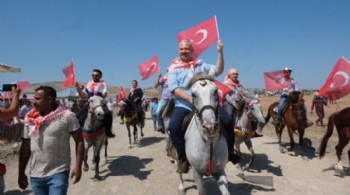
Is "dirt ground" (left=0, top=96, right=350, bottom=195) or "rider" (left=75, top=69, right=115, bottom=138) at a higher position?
"rider" (left=75, top=69, right=115, bottom=138)

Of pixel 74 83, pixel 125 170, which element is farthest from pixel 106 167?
pixel 74 83

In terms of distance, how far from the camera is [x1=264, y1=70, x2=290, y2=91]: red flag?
10853 mm

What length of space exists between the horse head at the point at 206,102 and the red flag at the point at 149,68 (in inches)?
257

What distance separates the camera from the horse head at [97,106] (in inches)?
289

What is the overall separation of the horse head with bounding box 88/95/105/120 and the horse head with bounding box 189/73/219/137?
12.8ft

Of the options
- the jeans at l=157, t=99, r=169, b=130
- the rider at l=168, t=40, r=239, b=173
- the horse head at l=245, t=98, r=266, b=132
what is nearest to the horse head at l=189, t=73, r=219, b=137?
the rider at l=168, t=40, r=239, b=173

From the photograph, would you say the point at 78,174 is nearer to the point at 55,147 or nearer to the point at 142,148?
the point at 55,147

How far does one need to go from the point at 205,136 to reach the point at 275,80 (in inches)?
307

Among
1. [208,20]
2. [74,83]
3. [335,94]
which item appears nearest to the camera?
[208,20]

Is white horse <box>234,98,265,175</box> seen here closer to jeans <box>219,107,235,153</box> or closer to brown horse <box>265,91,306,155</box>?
jeans <box>219,107,235,153</box>

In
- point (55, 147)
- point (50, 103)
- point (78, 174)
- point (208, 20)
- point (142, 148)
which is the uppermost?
point (208, 20)

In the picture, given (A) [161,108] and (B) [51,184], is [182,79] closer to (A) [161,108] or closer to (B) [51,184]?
(B) [51,184]

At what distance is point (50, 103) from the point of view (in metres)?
3.83

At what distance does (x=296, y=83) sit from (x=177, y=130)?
24.5 ft
